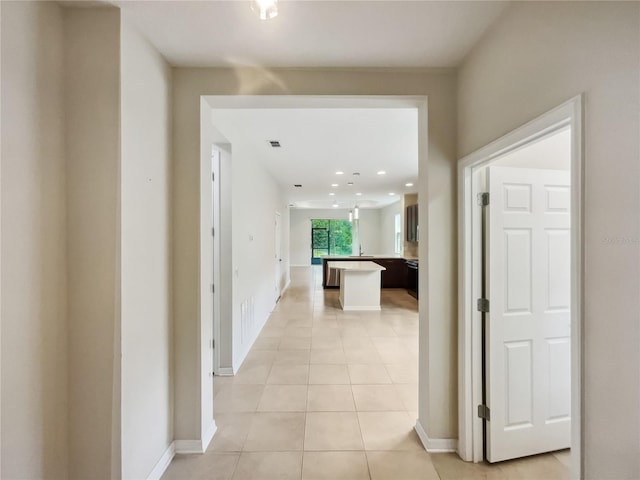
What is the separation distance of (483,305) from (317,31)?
2.02 metres

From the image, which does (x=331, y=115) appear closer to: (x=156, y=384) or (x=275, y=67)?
(x=275, y=67)

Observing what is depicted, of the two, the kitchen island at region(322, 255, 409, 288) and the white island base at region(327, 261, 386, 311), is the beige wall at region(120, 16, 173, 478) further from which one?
the kitchen island at region(322, 255, 409, 288)

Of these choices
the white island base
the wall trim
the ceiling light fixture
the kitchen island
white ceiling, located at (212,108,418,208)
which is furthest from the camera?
the kitchen island

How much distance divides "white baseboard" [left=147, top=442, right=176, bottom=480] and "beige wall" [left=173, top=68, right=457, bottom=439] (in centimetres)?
9

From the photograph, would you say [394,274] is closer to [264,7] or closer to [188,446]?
[188,446]

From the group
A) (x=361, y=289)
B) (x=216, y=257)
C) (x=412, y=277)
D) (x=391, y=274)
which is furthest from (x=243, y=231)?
(x=391, y=274)

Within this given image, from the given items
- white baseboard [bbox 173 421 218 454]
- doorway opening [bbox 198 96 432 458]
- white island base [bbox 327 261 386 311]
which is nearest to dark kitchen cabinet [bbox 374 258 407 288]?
white island base [bbox 327 261 386 311]

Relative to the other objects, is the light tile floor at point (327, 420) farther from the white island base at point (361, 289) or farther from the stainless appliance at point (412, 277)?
the stainless appliance at point (412, 277)

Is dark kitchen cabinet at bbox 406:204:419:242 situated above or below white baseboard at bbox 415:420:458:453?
above

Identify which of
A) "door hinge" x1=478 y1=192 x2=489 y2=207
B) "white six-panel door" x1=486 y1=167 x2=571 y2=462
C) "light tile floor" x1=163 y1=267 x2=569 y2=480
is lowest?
"light tile floor" x1=163 y1=267 x2=569 y2=480

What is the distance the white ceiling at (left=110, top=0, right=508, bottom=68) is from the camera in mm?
1434

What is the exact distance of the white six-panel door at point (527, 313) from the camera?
1.84 m

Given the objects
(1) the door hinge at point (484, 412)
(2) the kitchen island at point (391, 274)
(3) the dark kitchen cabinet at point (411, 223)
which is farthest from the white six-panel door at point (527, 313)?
(2) the kitchen island at point (391, 274)

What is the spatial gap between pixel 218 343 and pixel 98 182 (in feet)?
7.25
